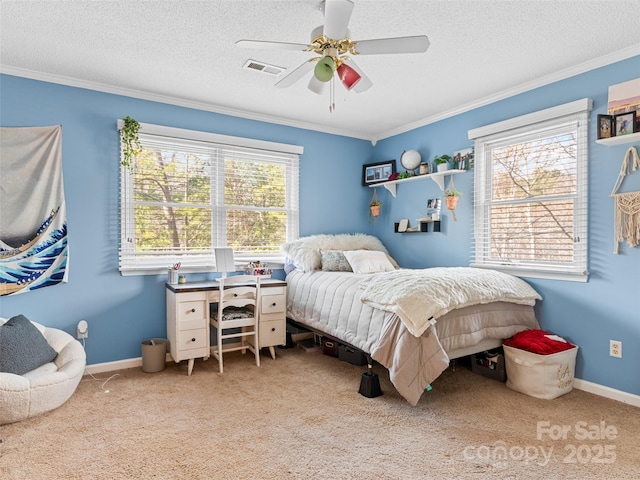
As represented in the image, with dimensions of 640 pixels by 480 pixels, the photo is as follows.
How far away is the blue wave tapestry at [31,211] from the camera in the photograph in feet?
9.69

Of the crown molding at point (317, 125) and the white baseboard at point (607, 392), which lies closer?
the white baseboard at point (607, 392)

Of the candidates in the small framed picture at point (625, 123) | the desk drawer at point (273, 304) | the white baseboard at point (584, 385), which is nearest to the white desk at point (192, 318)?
the desk drawer at point (273, 304)

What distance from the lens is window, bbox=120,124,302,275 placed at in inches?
140

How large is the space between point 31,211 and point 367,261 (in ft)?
9.45

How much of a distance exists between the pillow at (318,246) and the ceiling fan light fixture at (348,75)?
197cm

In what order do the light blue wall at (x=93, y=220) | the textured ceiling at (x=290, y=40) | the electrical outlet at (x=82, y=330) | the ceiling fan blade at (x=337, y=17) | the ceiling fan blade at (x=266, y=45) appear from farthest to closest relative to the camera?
the electrical outlet at (x=82, y=330)
the light blue wall at (x=93, y=220)
the textured ceiling at (x=290, y=40)
the ceiling fan blade at (x=266, y=45)
the ceiling fan blade at (x=337, y=17)

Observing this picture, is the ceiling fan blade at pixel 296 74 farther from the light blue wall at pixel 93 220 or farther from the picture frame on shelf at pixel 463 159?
the picture frame on shelf at pixel 463 159

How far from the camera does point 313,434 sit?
2.27 m

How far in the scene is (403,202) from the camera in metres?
4.58

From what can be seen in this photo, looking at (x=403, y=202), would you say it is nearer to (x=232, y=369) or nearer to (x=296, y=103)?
(x=296, y=103)


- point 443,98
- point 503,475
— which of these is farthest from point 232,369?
point 443,98

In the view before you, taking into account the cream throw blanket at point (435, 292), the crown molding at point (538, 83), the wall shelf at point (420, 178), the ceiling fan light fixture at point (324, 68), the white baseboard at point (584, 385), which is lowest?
the white baseboard at point (584, 385)

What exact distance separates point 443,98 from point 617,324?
231cm

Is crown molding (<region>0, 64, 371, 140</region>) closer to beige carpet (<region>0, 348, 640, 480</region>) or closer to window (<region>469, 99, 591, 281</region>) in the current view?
window (<region>469, 99, 591, 281</region>)
